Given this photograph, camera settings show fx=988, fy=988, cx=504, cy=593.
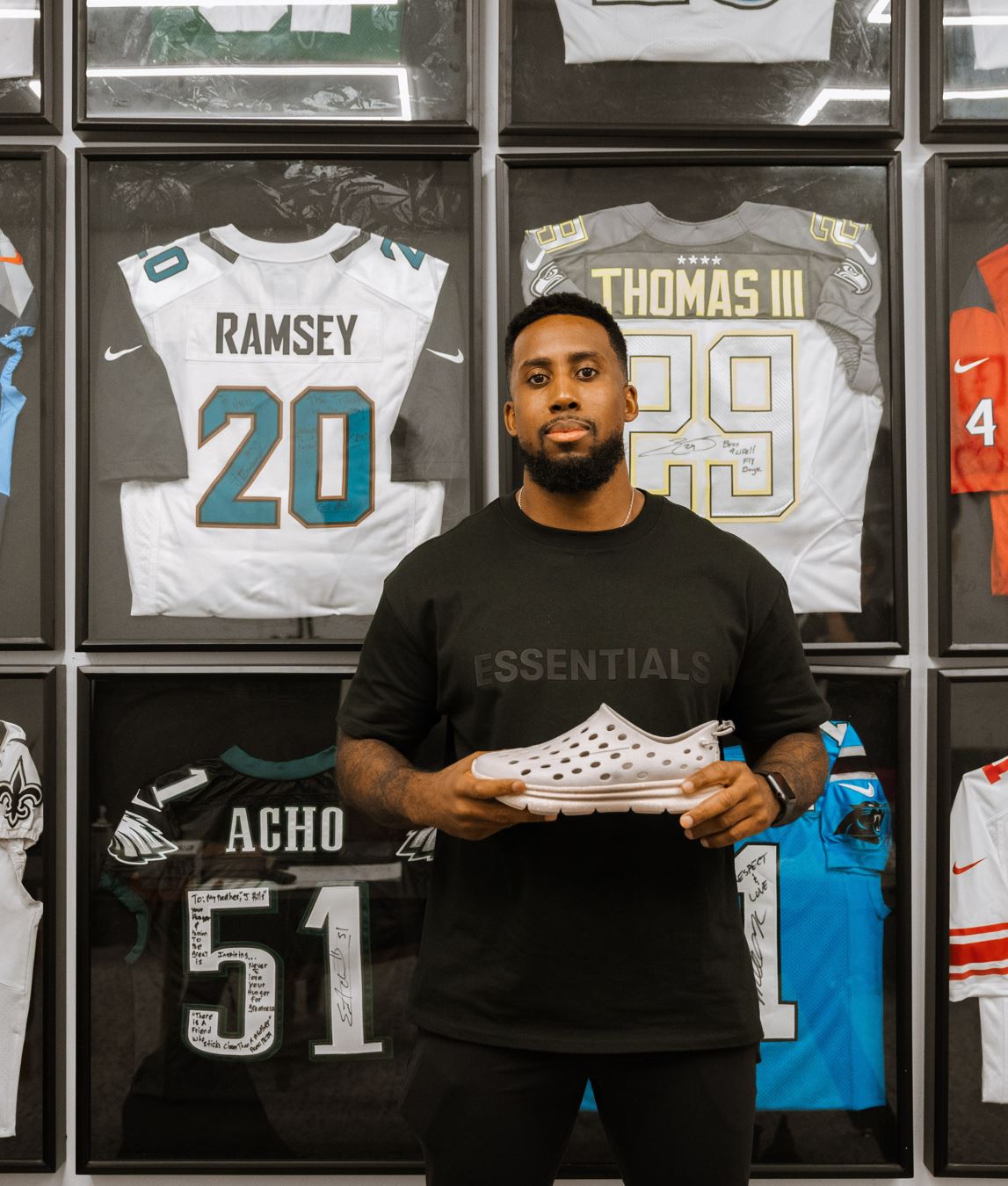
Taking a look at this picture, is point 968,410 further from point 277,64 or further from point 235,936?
point 235,936

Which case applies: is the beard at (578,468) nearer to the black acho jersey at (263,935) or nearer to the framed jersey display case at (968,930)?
the black acho jersey at (263,935)

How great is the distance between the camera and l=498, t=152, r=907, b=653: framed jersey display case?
1646 mm

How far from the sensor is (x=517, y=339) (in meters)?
1.30

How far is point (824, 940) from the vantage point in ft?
5.38

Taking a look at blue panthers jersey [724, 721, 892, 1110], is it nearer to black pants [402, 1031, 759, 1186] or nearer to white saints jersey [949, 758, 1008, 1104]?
white saints jersey [949, 758, 1008, 1104]

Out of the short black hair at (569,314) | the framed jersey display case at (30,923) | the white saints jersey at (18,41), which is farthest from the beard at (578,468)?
the white saints jersey at (18,41)

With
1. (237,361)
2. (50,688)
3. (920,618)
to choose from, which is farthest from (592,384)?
(50,688)

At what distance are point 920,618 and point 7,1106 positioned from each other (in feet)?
5.68

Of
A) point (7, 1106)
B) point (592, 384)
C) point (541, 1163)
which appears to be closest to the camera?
point (541, 1163)

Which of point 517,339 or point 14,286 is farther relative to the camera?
point 14,286

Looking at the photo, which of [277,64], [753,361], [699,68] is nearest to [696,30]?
[699,68]

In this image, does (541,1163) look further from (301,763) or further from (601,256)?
(601,256)

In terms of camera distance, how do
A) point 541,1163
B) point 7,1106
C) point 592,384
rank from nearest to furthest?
point 541,1163 → point 592,384 → point 7,1106

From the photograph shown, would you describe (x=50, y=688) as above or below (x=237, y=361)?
below
